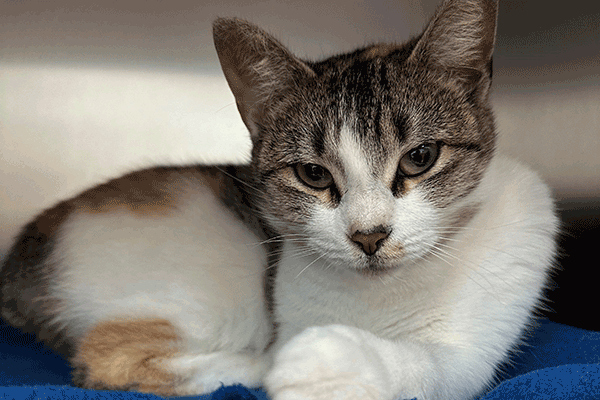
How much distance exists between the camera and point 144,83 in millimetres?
2100

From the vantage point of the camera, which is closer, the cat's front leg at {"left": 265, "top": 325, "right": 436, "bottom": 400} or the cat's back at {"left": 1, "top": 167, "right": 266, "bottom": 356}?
the cat's front leg at {"left": 265, "top": 325, "right": 436, "bottom": 400}

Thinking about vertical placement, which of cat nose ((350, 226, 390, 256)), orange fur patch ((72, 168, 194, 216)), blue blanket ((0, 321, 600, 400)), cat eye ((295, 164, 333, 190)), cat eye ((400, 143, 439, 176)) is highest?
cat eye ((400, 143, 439, 176))

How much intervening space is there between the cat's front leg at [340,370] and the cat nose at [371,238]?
6.6 inches

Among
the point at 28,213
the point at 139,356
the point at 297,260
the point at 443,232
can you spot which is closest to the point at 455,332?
the point at 443,232

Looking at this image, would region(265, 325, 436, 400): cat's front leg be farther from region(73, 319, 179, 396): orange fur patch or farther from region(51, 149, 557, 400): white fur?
region(73, 319, 179, 396): orange fur patch

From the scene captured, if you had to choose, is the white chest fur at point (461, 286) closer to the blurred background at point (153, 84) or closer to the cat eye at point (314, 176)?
the cat eye at point (314, 176)

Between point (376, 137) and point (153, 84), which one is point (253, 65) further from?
point (153, 84)

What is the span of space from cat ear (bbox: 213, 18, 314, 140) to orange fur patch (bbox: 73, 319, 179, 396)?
0.57 meters

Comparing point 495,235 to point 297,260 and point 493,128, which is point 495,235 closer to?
point 493,128

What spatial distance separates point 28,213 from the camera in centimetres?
206

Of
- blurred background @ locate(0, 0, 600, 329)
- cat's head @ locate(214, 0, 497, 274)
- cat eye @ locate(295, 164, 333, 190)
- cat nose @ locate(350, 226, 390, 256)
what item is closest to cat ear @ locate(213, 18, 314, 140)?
cat's head @ locate(214, 0, 497, 274)

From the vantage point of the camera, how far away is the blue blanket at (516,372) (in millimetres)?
950

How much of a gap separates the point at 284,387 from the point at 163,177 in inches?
34.1

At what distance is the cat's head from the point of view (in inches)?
43.8
